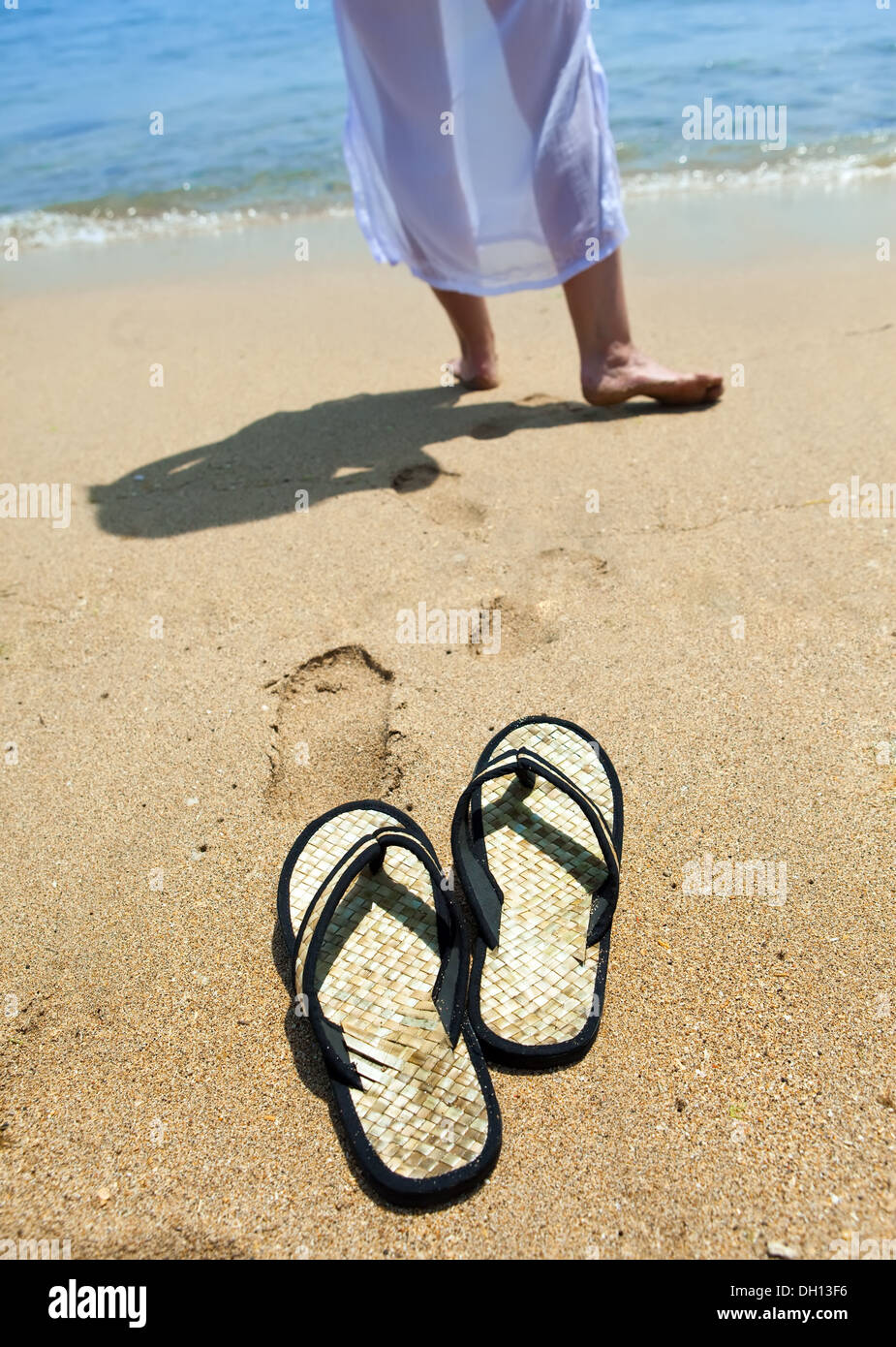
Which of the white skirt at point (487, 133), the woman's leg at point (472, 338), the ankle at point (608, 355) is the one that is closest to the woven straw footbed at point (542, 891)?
the ankle at point (608, 355)

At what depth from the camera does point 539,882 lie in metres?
1.61

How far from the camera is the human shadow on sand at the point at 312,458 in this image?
2703 millimetres

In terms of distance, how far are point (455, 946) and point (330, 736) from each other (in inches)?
23.1

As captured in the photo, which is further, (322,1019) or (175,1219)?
(322,1019)

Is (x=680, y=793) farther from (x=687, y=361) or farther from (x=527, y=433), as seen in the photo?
(x=687, y=361)

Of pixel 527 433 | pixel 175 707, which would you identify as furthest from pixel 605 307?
pixel 175 707

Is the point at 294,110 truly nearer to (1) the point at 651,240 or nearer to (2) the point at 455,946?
(1) the point at 651,240

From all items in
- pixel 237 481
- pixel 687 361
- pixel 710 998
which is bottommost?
pixel 710 998

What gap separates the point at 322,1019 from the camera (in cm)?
140

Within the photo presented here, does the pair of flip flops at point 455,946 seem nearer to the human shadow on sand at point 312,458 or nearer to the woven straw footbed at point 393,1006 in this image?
the woven straw footbed at point 393,1006

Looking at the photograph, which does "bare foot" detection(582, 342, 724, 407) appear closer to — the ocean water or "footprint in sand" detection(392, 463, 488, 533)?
"footprint in sand" detection(392, 463, 488, 533)

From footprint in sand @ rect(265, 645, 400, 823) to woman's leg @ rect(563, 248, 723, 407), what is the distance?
1.28 m
